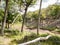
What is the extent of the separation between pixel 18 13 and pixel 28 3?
3.89 m

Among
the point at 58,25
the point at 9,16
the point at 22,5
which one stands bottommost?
the point at 58,25

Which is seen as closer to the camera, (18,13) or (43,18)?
(18,13)

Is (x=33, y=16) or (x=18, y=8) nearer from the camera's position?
(x=18, y=8)

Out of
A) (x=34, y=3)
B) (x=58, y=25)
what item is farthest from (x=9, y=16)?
(x=58, y=25)

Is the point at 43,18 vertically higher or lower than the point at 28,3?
lower

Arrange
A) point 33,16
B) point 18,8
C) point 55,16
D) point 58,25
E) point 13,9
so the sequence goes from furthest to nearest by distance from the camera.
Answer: point 33,16 < point 55,16 < point 58,25 < point 13,9 < point 18,8

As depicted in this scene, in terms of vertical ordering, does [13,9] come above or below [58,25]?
above

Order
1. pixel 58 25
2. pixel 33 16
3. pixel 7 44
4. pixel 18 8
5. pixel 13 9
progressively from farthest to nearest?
1. pixel 33 16
2. pixel 58 25
3. pixel 13 9
4. pixel 18 8
5. pixel 7 44

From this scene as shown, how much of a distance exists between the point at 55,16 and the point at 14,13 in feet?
64.7

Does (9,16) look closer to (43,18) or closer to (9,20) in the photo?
(9,20)

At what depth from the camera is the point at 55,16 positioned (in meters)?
48.4

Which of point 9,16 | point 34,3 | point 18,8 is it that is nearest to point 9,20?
point 9,16

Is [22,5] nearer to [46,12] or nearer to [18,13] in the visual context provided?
[18,13]

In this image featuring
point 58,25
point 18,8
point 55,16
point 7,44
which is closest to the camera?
point 7,44
